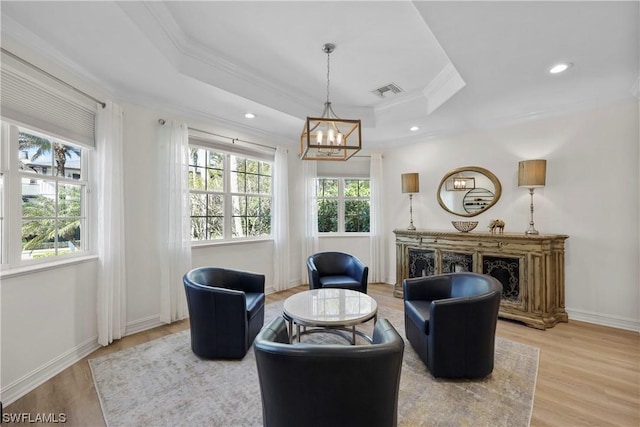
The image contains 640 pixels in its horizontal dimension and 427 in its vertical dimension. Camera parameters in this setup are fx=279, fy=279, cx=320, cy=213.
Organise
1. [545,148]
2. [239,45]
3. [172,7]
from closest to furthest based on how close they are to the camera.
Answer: [172,7]
[239,45]
[545,148]

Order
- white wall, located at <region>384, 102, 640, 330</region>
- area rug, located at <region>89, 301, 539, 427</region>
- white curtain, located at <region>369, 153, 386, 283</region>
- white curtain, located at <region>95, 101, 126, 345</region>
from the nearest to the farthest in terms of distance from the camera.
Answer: area rug, located at <region>89, 301, 539, 427</region> → white curtain, located at <region>95, 101, 126, 345</region> → white wall, located at <region>384, 102, 640, 330</region> → white curtain, located at <region>369, 153, 386, 283</region>

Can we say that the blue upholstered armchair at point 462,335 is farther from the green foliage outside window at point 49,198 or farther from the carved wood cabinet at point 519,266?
the green foliage outside window at point 49,198

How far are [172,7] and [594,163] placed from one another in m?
4.73

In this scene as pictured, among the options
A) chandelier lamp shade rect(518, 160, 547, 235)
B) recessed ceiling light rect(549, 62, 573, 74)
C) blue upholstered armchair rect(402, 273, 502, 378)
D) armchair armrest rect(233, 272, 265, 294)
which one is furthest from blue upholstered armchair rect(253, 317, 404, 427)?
chandelier lamp shade rect(518, 160, 547, 235)

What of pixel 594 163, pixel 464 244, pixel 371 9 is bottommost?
pixel 464 244

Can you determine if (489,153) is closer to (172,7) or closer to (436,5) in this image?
(436,5)

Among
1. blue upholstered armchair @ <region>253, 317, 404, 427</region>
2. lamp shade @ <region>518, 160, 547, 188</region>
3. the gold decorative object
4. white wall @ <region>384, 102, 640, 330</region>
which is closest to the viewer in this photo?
blue upholstered armchair @ <region>253, 317, 404, 427</region>

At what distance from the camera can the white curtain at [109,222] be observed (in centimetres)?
278

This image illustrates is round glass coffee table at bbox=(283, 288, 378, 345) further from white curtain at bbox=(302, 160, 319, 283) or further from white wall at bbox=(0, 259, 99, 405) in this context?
white curtain at bbox=(302, 160, 319, 283)

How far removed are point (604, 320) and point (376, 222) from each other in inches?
127

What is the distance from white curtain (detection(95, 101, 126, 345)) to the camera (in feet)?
9.11

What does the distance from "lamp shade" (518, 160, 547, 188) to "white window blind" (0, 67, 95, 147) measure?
4.94 meters

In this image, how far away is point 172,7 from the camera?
2.14m

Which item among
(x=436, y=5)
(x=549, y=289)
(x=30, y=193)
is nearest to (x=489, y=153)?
(x=549, y=289)
